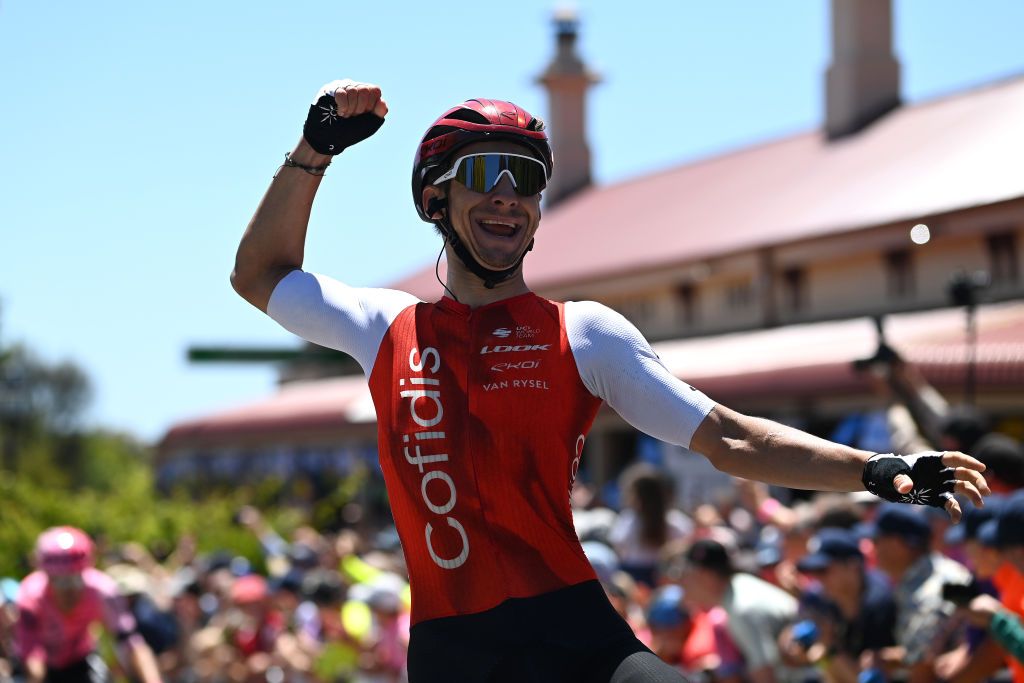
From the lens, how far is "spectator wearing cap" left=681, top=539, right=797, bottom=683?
7180mm

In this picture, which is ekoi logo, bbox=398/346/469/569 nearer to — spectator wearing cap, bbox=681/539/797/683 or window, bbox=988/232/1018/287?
spectator wearing cap, bbox=681/539/797/683

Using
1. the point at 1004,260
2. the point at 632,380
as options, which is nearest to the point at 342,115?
the point at 632,380

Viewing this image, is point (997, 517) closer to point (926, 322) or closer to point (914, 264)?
point (926, 322)

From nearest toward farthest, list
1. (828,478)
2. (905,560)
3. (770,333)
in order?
(828,478) → (905,560) → (770,333)

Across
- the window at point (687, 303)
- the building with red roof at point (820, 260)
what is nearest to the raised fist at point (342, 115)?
the building with red roof at point (820, 260)

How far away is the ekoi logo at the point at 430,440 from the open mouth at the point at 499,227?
35 cm

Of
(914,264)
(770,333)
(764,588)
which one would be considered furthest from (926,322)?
(764,588)

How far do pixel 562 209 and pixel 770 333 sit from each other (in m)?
13.5

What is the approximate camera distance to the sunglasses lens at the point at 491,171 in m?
3.79

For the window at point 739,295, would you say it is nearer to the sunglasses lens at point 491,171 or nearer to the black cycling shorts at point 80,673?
the black cycling shorts at point 80,673

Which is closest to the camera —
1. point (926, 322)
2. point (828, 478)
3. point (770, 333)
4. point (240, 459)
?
point (828, 478)

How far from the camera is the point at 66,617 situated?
888cm

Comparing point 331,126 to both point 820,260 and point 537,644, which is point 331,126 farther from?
point 820,260

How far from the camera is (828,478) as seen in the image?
3.31 m
